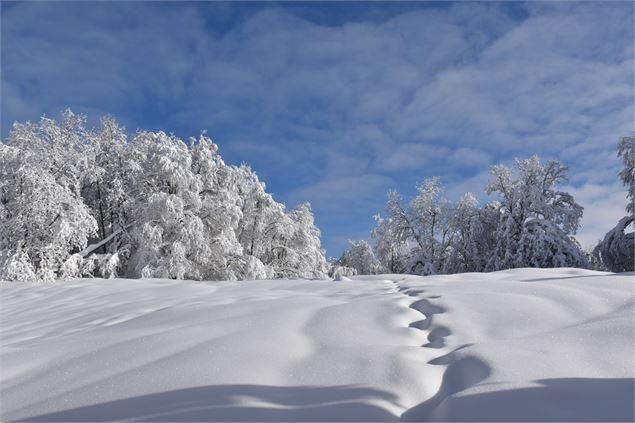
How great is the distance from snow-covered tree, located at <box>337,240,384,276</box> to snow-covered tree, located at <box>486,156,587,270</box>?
12297mm

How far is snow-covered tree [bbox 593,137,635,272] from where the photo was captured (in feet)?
53.5

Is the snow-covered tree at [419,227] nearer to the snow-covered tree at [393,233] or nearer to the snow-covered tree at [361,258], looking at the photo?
the snow-covered tree at [393,233]

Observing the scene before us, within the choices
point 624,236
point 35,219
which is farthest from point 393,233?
point 35,219

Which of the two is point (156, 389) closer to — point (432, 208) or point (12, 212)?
point (12, 212)

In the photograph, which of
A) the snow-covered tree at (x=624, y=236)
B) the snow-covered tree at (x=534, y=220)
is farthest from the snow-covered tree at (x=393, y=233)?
the snow-covered tree at (x=624, y=236)

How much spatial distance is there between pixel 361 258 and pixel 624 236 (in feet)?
61.1

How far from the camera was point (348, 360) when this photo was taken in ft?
8.75

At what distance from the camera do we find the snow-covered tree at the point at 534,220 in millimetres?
18625

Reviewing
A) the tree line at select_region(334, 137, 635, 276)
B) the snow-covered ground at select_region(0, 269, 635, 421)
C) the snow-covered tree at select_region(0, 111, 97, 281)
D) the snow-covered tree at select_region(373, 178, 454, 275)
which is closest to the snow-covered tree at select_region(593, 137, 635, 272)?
the tree line at select_region(334, 137, 635, 276)

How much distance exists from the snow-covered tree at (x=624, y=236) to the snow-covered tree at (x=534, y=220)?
1.63m

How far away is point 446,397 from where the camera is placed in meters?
2.10

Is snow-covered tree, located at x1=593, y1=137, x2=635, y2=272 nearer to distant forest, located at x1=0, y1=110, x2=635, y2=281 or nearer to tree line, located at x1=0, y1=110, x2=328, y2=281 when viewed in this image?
distant forest, located at x1=0, y1=110, x2=635, y2=281

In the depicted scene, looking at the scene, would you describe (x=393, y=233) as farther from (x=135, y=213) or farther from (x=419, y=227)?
(x=135, y=213)

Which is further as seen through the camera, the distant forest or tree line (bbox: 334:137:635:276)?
tree line (bbox: 334:137:635:276)
